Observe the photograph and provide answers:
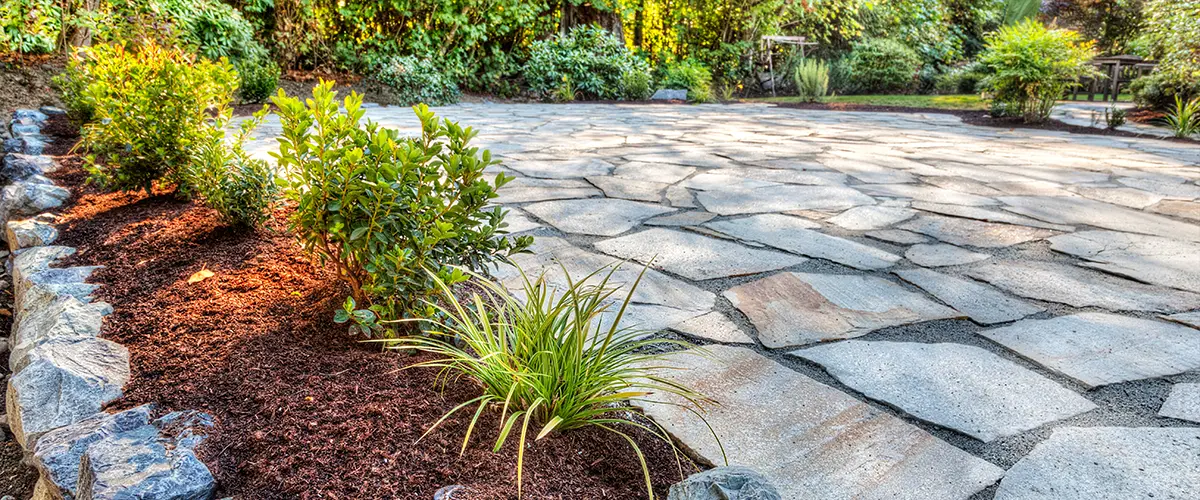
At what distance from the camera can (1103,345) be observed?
6.06 ft

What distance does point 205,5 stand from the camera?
8.36 m

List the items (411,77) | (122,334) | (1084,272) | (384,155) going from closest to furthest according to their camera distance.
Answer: (384,155), (122,334), (1084,272), (411,77)

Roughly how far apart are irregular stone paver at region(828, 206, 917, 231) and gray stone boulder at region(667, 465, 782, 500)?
2.13 meters

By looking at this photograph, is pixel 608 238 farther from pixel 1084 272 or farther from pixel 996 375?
pixel 1084 272

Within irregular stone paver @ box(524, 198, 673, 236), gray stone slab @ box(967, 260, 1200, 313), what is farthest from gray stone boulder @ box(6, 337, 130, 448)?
gray stone slab @ box(967, 260, 1200, 313)

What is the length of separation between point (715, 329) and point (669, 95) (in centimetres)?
1063

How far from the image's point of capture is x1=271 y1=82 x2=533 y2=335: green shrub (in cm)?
157

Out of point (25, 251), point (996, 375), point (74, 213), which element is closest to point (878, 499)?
point (996, 375)

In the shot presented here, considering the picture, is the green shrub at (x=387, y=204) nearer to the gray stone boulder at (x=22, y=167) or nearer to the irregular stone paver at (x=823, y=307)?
the irregular stone paver at (x=823, y=307)

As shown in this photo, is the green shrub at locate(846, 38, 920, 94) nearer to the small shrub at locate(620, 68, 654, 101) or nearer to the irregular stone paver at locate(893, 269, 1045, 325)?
the small shrub at locate(620, 68, 654, 101)

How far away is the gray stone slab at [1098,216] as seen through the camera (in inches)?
117

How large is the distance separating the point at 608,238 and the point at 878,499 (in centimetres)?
167

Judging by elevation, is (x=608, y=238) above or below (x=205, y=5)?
below

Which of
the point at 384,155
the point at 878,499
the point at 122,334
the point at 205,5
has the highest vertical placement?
the point at 205,5
